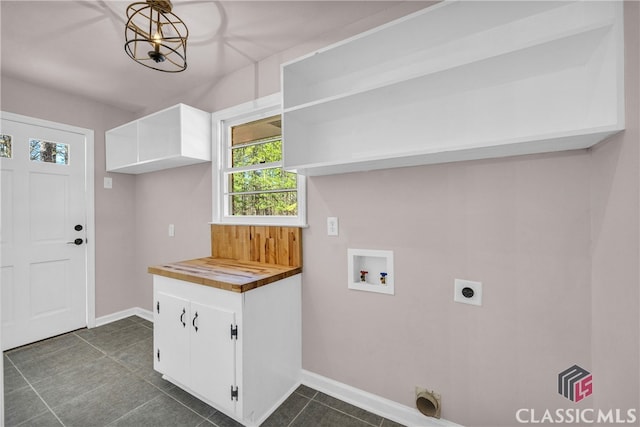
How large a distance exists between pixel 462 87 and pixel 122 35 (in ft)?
7.43

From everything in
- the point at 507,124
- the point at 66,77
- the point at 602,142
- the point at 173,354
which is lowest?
the point at 173,354

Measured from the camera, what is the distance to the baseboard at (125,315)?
303 centimetres

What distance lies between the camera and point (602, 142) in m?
1.13

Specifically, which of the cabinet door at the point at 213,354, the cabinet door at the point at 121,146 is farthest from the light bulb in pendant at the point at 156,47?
the cabinet door at the point at 121,146

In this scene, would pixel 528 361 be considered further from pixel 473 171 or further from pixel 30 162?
pixel 30 162

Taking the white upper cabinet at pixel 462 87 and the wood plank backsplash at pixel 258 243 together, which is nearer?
the white upper cabinet at pixel 462 87

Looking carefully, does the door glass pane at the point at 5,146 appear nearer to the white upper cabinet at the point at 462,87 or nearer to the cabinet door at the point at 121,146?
the cabinet door at the point at 121,146

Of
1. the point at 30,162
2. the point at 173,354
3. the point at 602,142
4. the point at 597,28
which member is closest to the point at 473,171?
the point at 602,142

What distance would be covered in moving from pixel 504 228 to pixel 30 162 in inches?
153

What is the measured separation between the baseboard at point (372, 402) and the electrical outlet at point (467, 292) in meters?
0.70

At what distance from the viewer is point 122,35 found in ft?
6.39

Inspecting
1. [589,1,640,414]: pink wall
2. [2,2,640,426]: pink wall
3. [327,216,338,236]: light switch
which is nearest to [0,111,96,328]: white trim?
[2,2,640,426]: pink wall
